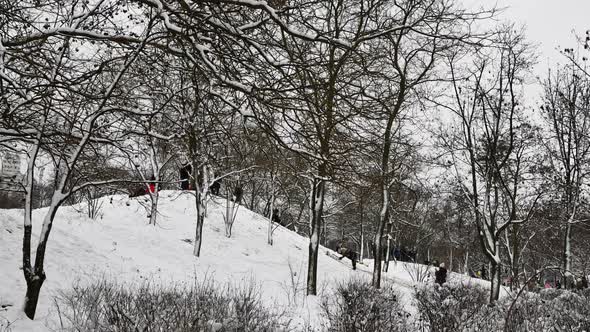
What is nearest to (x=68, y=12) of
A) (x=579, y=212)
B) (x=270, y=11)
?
(x=270, y=11)

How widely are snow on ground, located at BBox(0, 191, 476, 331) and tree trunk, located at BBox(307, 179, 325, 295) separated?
0.43m

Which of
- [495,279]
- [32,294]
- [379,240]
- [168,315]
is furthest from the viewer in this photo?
[379,240]

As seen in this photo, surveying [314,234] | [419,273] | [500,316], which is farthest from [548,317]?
[419,273]

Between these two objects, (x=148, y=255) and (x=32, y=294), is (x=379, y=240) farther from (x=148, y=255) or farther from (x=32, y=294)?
(x=32, y=294)

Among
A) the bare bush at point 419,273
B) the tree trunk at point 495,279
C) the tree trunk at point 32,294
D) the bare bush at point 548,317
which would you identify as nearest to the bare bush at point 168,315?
the tree trunk at point 32,294

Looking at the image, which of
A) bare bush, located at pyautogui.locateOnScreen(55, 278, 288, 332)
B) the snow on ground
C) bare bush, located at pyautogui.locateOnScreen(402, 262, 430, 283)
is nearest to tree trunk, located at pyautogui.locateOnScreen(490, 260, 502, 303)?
bare bush, located at pyautogui.locateOnScreen(402, 262, 430, 283)

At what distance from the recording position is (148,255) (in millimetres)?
13344

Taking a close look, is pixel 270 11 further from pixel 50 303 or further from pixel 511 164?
pixel 511 164

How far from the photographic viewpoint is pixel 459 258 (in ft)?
172

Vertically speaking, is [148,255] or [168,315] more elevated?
[168,315]

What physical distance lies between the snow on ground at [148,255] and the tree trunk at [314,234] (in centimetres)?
43

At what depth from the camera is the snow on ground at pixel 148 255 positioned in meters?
8.58

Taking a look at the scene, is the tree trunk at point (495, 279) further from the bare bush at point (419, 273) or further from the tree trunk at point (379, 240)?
the tree trunk at point (379, 240)

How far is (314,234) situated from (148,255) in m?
5.11
